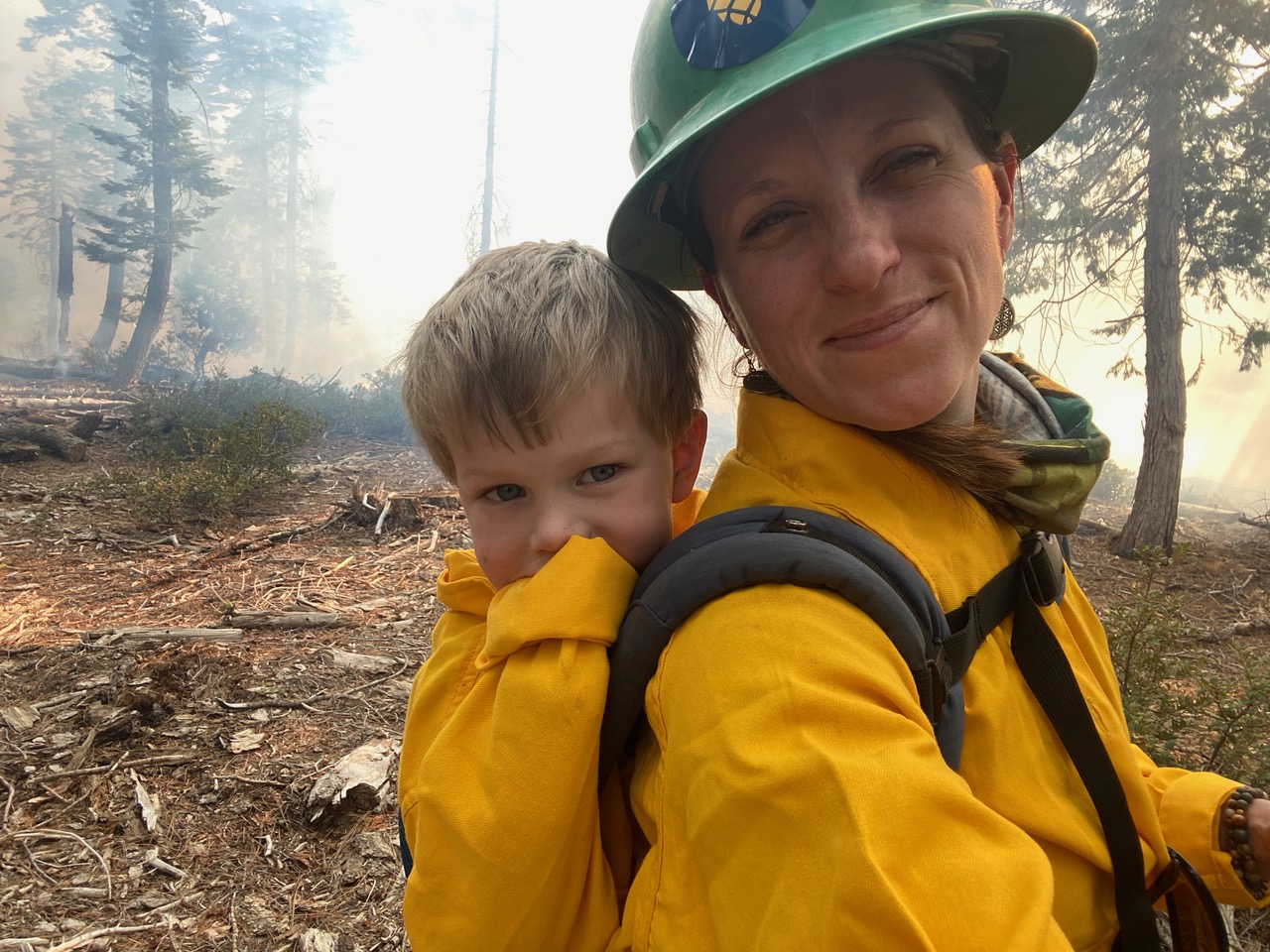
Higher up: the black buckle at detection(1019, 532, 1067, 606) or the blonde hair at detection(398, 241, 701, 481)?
the blonde hair at detection(398, 241, 701, 481)

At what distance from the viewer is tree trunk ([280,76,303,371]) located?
31734 millimetres

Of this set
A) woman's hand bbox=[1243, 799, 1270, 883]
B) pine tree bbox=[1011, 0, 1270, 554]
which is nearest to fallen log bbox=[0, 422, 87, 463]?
woman's hand bbox=[1243, 799, 1270, 883]

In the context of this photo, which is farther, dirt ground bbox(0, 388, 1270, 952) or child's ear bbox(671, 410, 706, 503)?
dirt ground bbox(0, 388, 1270, 952)

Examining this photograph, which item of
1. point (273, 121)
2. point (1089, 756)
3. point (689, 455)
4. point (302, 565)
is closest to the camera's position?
point (1089, 756)

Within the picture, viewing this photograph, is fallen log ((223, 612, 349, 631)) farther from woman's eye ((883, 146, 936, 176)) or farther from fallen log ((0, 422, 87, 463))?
fallen log ((0, 422, 87, 463))

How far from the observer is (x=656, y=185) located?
1.37 m

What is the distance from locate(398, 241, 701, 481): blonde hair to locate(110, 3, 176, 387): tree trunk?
84.0ft

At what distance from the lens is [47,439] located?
9281 mm

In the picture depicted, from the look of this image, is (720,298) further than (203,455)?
No

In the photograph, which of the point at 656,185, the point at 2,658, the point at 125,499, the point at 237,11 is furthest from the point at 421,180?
the point at 656,185

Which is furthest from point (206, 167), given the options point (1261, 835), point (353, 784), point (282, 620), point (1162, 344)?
point (1261, 835)

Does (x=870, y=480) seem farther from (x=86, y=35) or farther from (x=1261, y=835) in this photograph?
(x=86, y=35)

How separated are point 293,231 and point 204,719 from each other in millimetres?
35726

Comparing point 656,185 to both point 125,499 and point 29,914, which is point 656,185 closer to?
point 29,914
